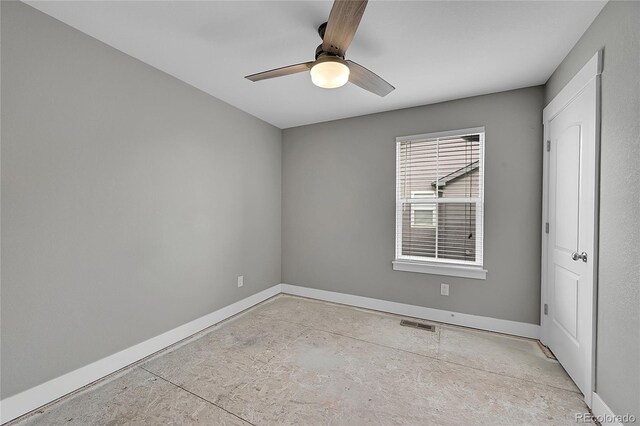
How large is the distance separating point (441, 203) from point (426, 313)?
1.31 meters

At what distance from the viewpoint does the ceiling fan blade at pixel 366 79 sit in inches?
69.6

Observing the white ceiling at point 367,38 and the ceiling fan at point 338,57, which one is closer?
the ceiling fan at point 338,57

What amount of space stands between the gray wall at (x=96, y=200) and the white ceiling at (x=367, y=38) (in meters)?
0.28

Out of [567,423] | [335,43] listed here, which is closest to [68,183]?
[335,43]

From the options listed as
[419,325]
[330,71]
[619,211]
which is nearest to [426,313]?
[419,325]

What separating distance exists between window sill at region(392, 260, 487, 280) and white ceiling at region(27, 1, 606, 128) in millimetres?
1895

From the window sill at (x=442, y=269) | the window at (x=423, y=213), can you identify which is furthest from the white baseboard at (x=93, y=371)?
the window at (x=423, y=213)

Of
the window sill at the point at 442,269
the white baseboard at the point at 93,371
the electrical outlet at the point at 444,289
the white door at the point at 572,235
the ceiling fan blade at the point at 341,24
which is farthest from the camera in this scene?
the electrical outlet at the point at 444,289

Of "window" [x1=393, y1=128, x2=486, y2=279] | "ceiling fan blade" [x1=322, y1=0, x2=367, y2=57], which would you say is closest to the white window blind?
"window" [x1=393, y1=128, x2=486, y2=279]

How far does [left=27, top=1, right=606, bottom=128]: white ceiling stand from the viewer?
1684 millimetres

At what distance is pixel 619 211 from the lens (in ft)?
4.87

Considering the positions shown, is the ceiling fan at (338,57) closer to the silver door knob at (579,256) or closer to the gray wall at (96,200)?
the gray wall at (96,200)

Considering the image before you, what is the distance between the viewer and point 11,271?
1626 millimetres

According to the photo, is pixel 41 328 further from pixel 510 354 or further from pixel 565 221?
pixel 565 221
